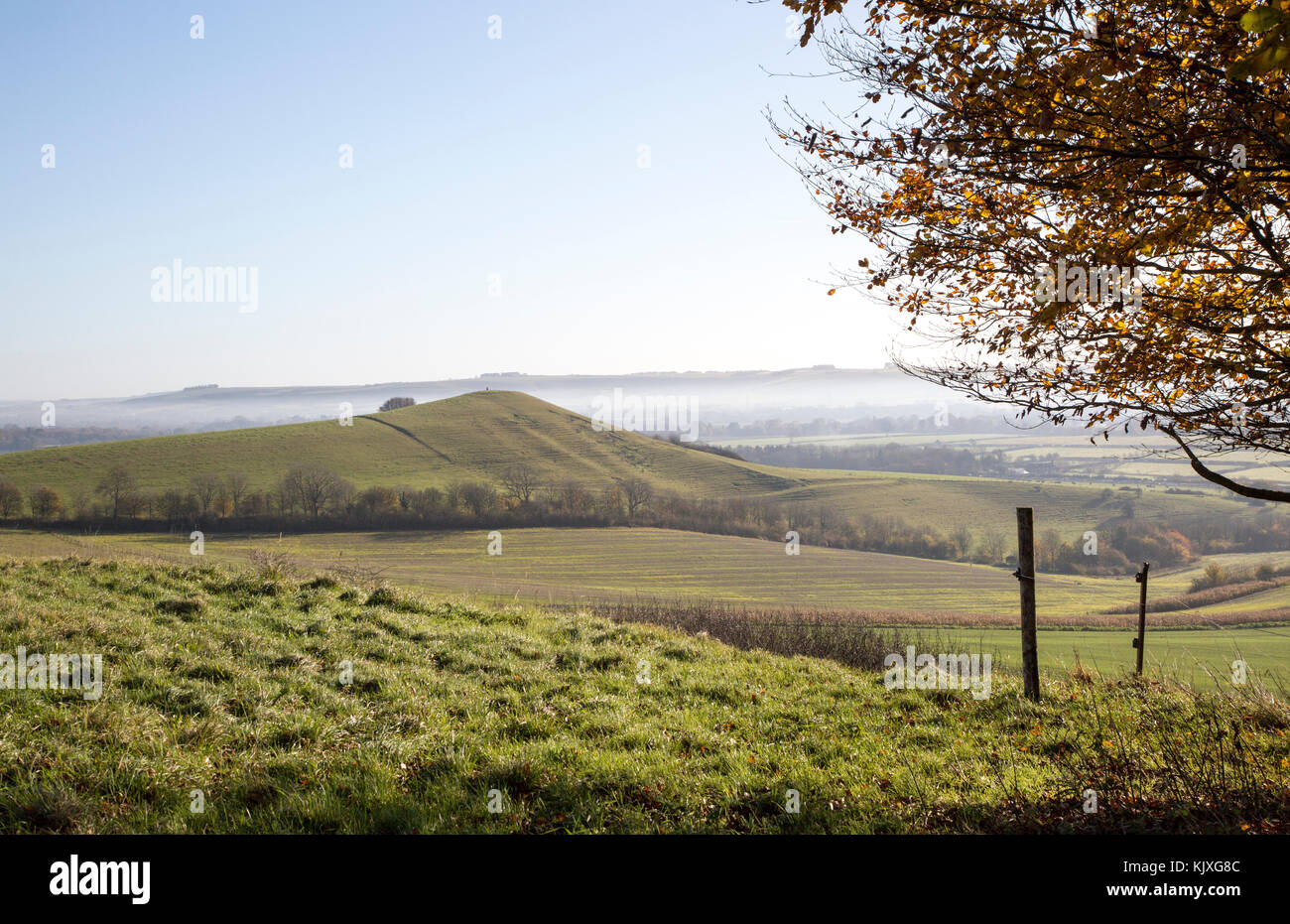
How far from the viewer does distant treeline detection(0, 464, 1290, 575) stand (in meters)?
78.4

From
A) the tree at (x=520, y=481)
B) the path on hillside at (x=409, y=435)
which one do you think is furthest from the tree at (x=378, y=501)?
the path on hillside at (x=409, y=435)

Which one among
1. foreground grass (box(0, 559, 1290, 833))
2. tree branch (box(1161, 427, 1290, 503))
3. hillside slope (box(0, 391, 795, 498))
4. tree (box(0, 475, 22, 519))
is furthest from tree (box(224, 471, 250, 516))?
tree branch (box(1161, 427, 1290, 503))

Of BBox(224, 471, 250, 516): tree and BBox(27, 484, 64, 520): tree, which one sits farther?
BBox(224, 471, 250, 516): tree

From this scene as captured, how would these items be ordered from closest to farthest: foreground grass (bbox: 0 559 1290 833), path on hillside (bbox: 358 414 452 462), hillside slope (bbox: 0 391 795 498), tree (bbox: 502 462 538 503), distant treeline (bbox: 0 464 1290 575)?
foreground grass (bbox: 0 559 1290 833) → distant treeline (bbox: 0 464 1290 575) → hillside slope (bbox: 0 391 795 498) → tree (bbox: 502 462 538 503) → path on hillside (bbox: 358 414 452 462)

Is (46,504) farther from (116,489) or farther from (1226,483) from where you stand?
(1226,483)

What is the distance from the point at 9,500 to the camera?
241ft

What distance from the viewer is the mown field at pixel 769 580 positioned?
40.5 metres

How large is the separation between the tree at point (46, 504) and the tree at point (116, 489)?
14.2 ft

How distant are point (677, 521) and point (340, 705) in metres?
92.8

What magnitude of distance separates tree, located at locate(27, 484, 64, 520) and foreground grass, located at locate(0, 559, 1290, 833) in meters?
81.8

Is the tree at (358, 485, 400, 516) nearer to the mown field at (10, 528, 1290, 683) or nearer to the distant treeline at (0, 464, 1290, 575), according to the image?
the distant treeline at (0, 464, 1290, 575)

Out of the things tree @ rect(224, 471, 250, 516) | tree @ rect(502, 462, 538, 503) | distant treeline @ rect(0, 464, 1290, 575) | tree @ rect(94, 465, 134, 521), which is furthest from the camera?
tree @ rect(502, 462, 538, 503)
